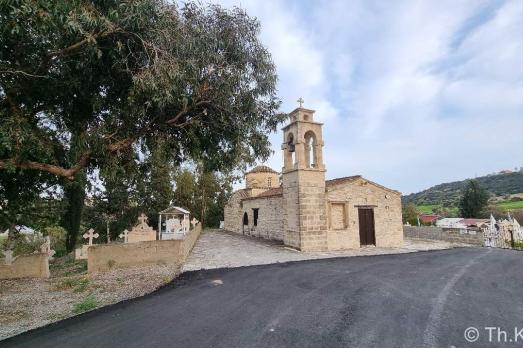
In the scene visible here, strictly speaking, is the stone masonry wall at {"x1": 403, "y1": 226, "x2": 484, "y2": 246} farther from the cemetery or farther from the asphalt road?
the cemetery

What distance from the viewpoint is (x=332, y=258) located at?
1303cm

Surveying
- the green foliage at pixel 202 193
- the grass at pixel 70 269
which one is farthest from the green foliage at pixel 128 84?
the green foliage at pixel 202 193

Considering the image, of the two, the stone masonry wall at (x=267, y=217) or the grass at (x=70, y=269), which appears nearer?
the grass at (x=70, y=269)

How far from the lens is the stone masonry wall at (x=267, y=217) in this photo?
20281mm

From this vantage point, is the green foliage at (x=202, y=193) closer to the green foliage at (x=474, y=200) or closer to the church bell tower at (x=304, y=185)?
the church bell tower at (x=304, y=185)

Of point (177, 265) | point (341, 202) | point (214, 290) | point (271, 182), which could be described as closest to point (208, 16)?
point (214, 290)

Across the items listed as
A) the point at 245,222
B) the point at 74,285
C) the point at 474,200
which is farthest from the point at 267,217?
the point at 474,200

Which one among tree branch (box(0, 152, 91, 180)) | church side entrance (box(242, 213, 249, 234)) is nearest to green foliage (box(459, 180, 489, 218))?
church side entrance (box(242, 213, 249, 234))

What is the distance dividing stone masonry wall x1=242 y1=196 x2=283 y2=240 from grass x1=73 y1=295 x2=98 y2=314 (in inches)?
536

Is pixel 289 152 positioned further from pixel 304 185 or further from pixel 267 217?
pixel 267 217

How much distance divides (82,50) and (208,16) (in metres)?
2.99

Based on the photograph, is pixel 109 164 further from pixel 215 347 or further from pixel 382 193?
pixel 382 193

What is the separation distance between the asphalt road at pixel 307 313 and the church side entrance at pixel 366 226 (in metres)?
7.63

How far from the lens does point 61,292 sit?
8.30 meters
